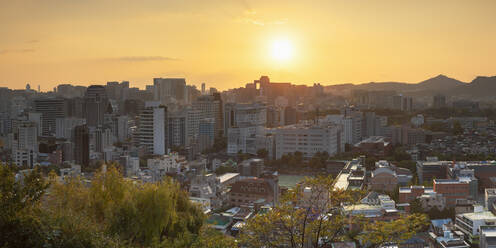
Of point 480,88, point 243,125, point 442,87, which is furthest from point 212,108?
point 442,87

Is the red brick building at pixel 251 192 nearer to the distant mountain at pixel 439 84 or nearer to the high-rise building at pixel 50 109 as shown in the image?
the high-rise building at pixel 50 109

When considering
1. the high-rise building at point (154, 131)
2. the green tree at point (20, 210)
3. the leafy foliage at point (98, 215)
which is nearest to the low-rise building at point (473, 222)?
the leafy foliage at point (98, 215)

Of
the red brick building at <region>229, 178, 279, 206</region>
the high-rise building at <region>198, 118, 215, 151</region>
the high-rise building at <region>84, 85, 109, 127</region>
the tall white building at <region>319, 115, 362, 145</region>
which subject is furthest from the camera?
the high-rise building at <region>84, 85, 109, 127</region>

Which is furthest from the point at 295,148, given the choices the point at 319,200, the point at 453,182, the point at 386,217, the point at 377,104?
the point at 377,104

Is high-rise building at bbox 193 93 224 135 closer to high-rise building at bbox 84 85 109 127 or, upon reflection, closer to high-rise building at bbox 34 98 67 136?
high-rise building at bbox 84 85 109 127

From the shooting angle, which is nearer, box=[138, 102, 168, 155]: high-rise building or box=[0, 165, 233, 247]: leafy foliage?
box=[0, 165, 233, 247]: leafy foliage

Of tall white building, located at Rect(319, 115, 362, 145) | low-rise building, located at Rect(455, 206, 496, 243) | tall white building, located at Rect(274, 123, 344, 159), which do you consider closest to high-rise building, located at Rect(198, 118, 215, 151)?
tall white building, located at Rect(274, 123, 344, 159)

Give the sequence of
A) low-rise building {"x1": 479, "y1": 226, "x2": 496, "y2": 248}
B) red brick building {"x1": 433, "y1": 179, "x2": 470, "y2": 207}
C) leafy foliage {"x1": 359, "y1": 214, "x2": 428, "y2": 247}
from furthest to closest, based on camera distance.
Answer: red brick building {"x1": 433, "y1": 179, "x2": 470, "y2": 207} < low-rise building {"x1": 479, "y1": 226, "x2": 496, "y2": 248} < leafy foliage {"x1": 359, "y1": 214, "x2": 428, "y2": 247}
